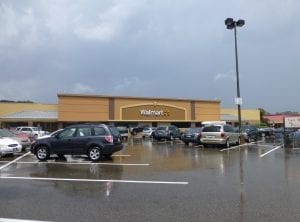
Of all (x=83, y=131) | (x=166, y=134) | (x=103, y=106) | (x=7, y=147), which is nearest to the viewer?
(x=83, y=131)

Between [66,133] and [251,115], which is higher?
[251,115]

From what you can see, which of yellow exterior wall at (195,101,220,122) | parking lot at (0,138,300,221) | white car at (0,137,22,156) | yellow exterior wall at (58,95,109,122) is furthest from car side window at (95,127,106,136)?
yellow exterior wall at (195,101,220,122)

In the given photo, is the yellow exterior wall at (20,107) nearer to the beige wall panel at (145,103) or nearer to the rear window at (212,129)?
the beige wall panel at (145,103)

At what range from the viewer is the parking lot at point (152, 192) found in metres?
8.86

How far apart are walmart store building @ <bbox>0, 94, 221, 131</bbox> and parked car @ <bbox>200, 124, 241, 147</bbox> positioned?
36356 millimetres

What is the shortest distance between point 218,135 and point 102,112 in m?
38.5

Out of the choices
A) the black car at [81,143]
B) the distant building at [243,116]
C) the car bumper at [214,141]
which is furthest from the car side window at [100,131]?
the distant building at [243,116]

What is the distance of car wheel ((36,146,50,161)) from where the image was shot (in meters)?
21.2

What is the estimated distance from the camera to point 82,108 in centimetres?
6575

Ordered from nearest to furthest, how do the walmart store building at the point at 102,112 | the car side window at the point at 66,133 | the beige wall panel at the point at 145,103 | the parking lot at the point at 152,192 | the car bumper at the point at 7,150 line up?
the parking lot at the point at 152,192
the car side window at the point at 66,133
the car bumper at the point at 7,150
the walmart store building at the point at 102,112
the beige wall panel at the point at 145,103

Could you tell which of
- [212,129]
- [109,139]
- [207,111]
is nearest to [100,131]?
[109,139]

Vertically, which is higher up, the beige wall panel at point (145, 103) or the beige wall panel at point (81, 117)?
the beige wall panel at point (145, 103)

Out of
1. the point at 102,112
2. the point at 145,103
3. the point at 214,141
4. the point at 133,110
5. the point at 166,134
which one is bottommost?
the point at 214,141

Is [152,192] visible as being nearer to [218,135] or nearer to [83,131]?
[83,131]
